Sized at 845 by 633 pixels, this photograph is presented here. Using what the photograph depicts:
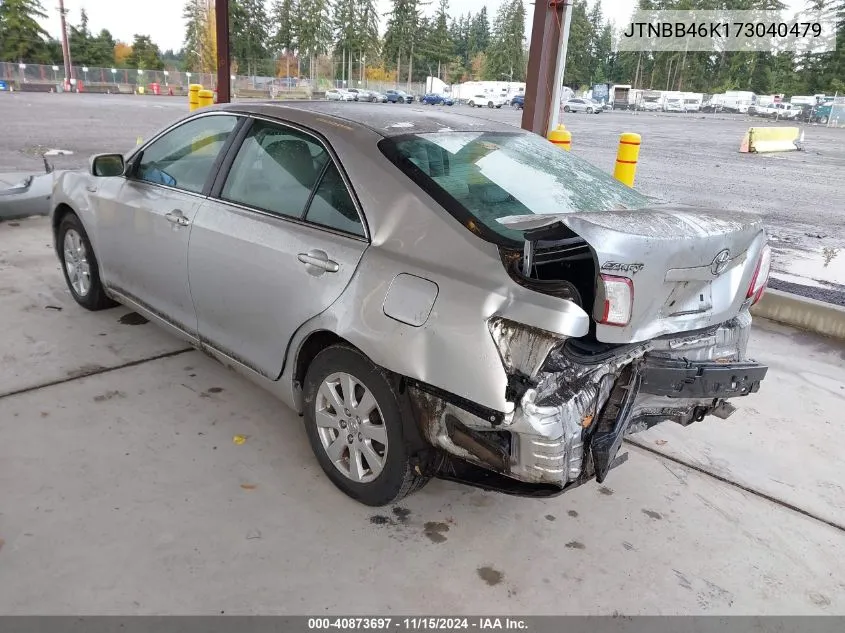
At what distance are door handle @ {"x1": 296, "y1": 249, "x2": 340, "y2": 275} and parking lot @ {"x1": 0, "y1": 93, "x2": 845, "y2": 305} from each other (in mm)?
912

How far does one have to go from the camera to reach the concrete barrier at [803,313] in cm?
533

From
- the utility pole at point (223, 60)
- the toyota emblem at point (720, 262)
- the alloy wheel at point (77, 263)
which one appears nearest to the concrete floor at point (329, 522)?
the alloy wheel at point (77, 263)

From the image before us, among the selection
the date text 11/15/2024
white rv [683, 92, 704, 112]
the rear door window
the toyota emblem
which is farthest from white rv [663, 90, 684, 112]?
the date text 11/15/2024

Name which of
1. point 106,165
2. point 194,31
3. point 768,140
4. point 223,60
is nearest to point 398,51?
point 194,31

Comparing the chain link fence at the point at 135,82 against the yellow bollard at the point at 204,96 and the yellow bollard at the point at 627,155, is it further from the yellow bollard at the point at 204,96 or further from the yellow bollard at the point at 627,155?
the yellow bollard at the point at 627,155

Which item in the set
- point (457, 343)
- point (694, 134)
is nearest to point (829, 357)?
point (457, 343)

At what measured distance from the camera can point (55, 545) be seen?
2488 mm

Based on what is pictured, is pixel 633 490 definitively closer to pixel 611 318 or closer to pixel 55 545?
pixel 611 318

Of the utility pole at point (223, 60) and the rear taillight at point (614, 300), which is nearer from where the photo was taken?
the rear taillight at point (614, 300)

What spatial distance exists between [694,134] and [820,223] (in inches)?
835

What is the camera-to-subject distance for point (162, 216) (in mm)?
3652

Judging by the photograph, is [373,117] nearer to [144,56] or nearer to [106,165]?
[106,165]

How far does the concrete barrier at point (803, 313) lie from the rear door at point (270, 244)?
14.2 feet

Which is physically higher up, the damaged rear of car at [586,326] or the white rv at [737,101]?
the white rv at [737,101]
